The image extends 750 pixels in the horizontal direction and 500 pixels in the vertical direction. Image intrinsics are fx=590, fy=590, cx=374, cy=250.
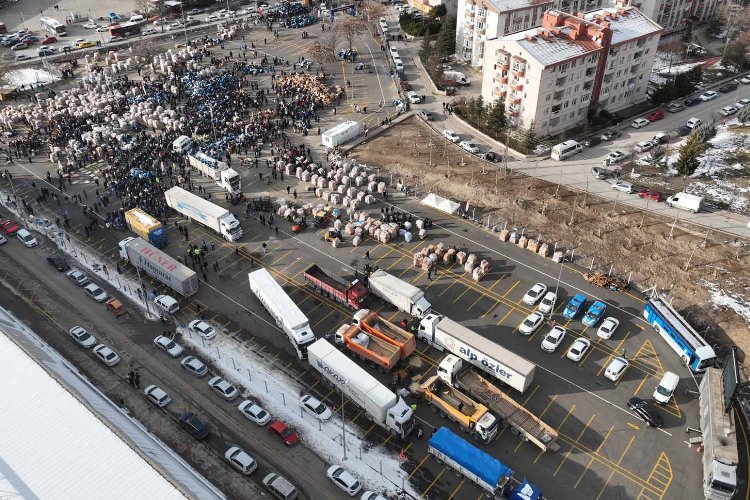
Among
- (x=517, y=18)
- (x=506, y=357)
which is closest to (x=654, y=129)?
(x=517, y=18)

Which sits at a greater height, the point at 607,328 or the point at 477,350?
the point at 477,350

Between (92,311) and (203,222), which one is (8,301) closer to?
(92,311)

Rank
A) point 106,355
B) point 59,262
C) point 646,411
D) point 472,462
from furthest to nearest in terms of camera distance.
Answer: point 59,262
point 106,355
point 646,411
point 472,462

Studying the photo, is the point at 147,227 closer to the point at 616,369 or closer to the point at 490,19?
the point at 616,369

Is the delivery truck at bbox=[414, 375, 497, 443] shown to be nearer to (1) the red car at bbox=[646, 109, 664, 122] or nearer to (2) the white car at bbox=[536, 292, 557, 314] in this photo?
(2) the white car at bbox=[536, 292, 557, 314]

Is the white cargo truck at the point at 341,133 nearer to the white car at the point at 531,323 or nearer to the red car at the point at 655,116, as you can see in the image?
the white car at the point at 531,323

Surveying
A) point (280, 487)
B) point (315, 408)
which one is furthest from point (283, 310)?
point (280, 487)

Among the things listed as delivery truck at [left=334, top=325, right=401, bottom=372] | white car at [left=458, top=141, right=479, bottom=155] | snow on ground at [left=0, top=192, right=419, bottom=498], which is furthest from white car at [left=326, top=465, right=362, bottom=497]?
white car at [left=458, top=141, right=479, bottom=155]
